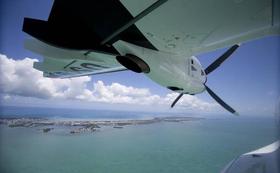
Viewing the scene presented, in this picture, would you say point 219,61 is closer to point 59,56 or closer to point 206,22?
point 206,22

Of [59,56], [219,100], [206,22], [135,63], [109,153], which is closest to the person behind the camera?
[206,22]

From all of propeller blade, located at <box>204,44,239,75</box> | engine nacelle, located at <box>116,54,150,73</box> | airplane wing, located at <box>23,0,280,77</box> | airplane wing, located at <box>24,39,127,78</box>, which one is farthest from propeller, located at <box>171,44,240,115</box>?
airplane wing, located at <box>24,39,127,78</box>

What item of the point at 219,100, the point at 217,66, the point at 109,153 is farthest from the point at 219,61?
the point at 109,153

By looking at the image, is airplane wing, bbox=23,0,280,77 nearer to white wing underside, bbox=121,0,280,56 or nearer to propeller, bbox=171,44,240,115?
white wing underside, bbox=121,0,280,56

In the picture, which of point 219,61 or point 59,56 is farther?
point 219,61

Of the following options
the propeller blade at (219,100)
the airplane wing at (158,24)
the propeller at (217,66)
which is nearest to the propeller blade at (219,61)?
the propeller at (217,66)

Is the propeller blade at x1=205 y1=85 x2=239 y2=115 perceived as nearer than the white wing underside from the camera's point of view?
No
